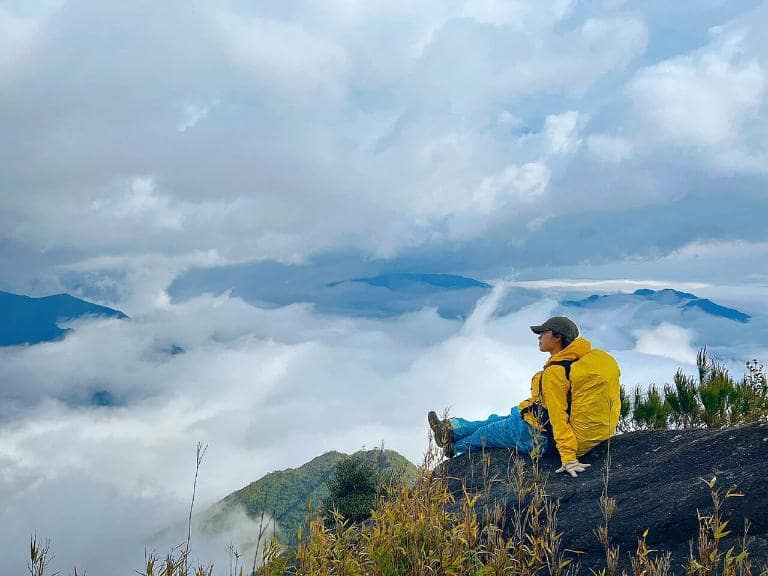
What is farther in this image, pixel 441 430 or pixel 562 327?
pixel 441 430

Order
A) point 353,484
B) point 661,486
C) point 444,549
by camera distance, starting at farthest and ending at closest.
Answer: point 353,484
point 661,486
point 444,549

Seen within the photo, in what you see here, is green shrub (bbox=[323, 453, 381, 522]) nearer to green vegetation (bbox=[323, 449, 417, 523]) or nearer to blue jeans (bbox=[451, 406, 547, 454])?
green vegetation (bbox=[323, 449, 417, 523])

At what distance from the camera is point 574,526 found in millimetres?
5855

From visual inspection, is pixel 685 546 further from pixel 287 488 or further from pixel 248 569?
pixel 287 488

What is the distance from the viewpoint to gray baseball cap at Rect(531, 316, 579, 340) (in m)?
8.26

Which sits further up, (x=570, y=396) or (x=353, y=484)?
(x=570, y=396)

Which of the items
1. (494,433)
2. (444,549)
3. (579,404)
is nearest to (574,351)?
(579,404)

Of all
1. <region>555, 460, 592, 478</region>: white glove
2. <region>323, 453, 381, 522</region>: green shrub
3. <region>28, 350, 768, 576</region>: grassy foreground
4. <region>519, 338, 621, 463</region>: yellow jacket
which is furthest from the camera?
<region>323, 453, 381, 522</region>: green shrub

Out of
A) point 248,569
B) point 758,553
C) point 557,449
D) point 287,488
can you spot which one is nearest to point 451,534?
point 248,569

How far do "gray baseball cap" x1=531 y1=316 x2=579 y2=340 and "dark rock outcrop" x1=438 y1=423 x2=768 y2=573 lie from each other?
4.50ft

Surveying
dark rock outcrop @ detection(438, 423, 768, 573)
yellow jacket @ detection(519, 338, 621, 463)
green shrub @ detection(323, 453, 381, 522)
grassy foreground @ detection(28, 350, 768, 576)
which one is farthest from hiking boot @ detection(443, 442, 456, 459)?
green shrub @ detection(323, 453, 381, 522)

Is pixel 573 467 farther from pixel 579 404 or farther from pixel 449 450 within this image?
pixel 449 450

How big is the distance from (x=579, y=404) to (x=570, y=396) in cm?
14

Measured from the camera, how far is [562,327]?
27.1 feet
